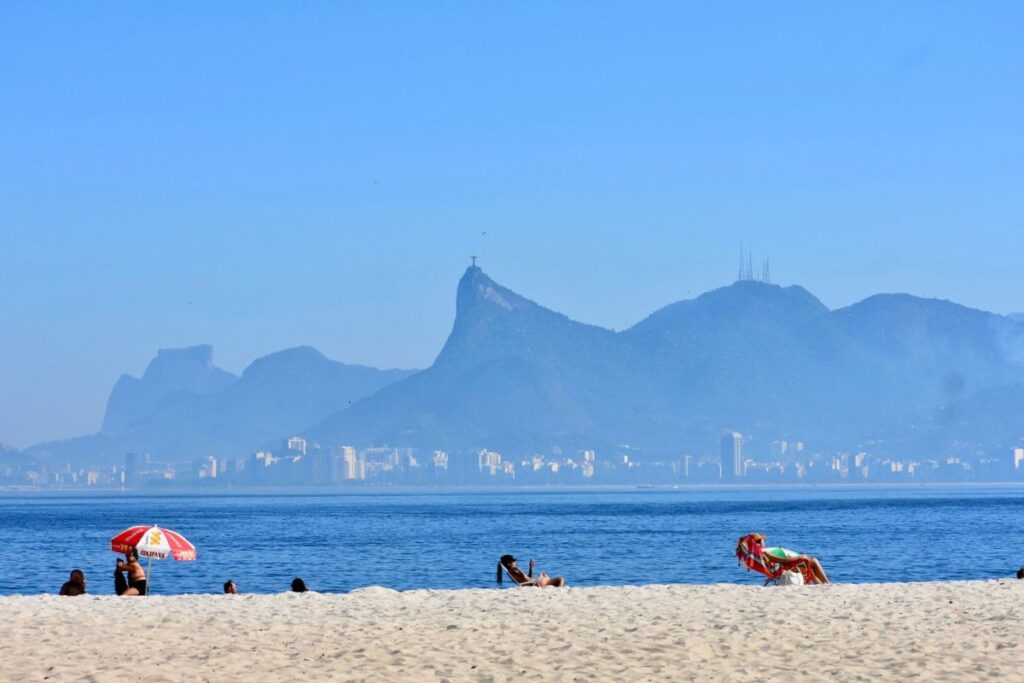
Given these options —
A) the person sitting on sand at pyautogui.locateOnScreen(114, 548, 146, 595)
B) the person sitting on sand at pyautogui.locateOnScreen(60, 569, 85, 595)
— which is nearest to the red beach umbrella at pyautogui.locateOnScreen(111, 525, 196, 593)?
the person sitting on sand at pyautogui.locateOnScreen(114, 548, 146, 595)

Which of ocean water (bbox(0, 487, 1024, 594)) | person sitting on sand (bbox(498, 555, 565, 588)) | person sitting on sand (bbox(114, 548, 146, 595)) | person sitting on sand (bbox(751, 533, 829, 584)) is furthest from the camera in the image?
ocean water (bbox(0, 487, 1024, 594))

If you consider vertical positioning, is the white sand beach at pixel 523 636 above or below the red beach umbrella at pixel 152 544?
below

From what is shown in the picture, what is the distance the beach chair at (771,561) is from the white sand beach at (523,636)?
2827mm

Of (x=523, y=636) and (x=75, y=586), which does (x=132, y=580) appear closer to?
(x=75, y=586)

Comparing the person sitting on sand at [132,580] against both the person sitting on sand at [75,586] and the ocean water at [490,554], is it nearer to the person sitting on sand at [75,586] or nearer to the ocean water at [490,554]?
the person sitting on sand at [75,586]

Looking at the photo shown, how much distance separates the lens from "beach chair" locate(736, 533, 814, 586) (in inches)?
1331

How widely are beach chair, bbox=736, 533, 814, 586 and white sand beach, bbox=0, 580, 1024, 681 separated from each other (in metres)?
2.83

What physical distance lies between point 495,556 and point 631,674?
5323 centimetres

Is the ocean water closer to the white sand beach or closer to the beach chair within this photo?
the beach chair

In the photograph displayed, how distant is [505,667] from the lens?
71.8ft

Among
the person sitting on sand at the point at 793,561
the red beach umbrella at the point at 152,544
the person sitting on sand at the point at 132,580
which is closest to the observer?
the person sitting on sand at the point at 132,580

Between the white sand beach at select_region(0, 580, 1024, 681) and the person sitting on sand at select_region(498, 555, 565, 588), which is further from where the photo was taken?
the person sitting on sand at select_region(498, 555, 565, 588)

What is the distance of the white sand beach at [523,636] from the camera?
2156cm

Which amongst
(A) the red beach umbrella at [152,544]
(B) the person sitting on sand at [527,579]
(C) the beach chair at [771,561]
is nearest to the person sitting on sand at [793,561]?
(C) the beach chair at [771,561]
